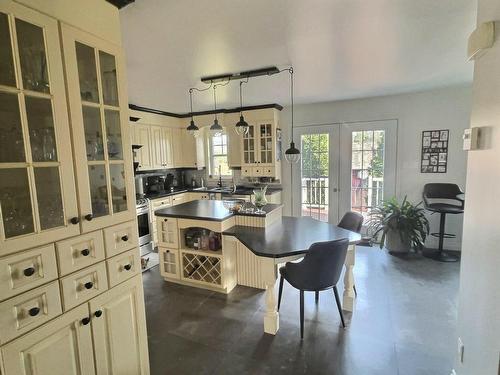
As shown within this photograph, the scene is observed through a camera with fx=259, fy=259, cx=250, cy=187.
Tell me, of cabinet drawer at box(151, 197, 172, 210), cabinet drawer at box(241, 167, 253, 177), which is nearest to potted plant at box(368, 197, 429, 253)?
cabinet drawer at box(241, 167, 253, 177)

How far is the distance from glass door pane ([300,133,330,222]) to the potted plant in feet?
3.30

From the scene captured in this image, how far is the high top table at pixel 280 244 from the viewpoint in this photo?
87.2 inches

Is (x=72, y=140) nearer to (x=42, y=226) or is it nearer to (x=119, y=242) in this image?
(x=42, y=226)

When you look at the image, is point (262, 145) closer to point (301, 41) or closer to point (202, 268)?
point (202, 268)

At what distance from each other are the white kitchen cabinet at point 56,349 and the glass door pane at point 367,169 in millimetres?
4375

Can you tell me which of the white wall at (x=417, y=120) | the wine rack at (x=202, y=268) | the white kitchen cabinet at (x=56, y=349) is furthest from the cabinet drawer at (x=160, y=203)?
the white kitchen cabinet at (x=56, y=349)

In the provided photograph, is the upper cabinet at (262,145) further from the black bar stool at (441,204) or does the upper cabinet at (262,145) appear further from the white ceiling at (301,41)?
the black bar stool at (441,204)

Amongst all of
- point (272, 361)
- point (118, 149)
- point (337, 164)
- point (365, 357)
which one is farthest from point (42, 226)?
point (337, 164)

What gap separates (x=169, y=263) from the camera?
3338 millimetres

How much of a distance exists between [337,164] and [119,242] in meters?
4.05

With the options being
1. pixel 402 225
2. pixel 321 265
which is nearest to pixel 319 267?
pixel 321 265

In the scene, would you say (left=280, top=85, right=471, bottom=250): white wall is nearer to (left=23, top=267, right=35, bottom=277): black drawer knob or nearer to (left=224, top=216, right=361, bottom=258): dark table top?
(left=224, top=216, right=361, bottom=258): dark table top

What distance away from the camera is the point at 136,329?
1.62 m

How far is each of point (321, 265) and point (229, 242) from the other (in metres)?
1.20
